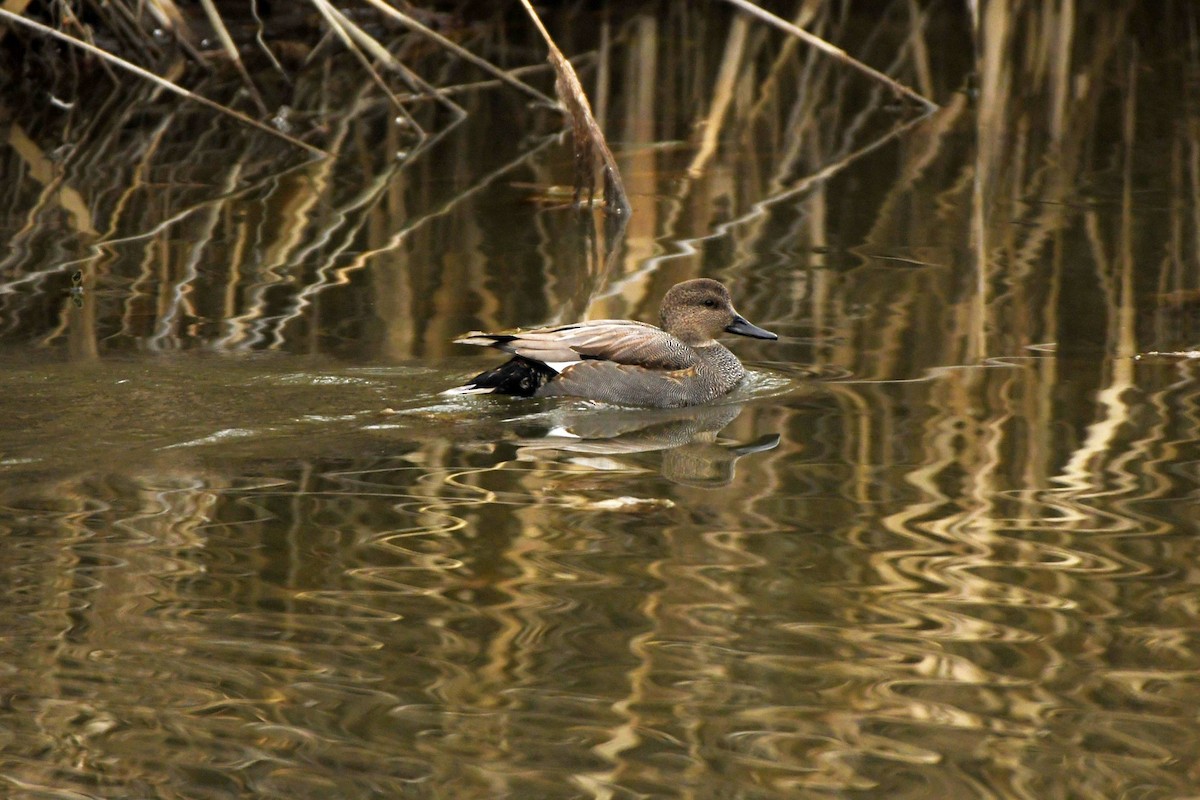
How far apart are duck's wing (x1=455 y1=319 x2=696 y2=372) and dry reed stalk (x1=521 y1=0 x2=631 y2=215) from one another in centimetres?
254

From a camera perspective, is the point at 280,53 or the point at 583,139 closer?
the point at 583,139

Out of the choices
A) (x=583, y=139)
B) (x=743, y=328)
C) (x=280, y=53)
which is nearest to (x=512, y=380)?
(x=743, y=328)

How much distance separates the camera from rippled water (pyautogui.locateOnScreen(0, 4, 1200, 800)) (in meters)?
3.92

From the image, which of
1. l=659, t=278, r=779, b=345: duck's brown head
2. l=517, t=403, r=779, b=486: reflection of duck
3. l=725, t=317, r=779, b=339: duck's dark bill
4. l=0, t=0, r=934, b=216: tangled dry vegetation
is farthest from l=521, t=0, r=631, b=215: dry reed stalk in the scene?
l=517, t=403, r=779, b=486: reflection of duck

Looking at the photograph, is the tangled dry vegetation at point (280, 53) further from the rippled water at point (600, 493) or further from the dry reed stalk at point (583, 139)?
the rippled water at point (600, 493)

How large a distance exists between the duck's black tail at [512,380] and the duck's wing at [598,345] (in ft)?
0.21

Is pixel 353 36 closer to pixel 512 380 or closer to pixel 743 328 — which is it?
pixel 743 328

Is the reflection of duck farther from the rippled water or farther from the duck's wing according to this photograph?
the duck's wing

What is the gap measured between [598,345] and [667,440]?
25.5 inches

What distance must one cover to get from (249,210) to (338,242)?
990mm

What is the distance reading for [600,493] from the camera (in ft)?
18.6

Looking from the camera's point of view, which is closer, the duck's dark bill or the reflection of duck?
the reflection of duck

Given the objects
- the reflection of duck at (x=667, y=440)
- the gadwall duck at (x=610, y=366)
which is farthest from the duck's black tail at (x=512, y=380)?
the reflection of duck at (x=667, y=440)

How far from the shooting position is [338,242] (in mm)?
9453
